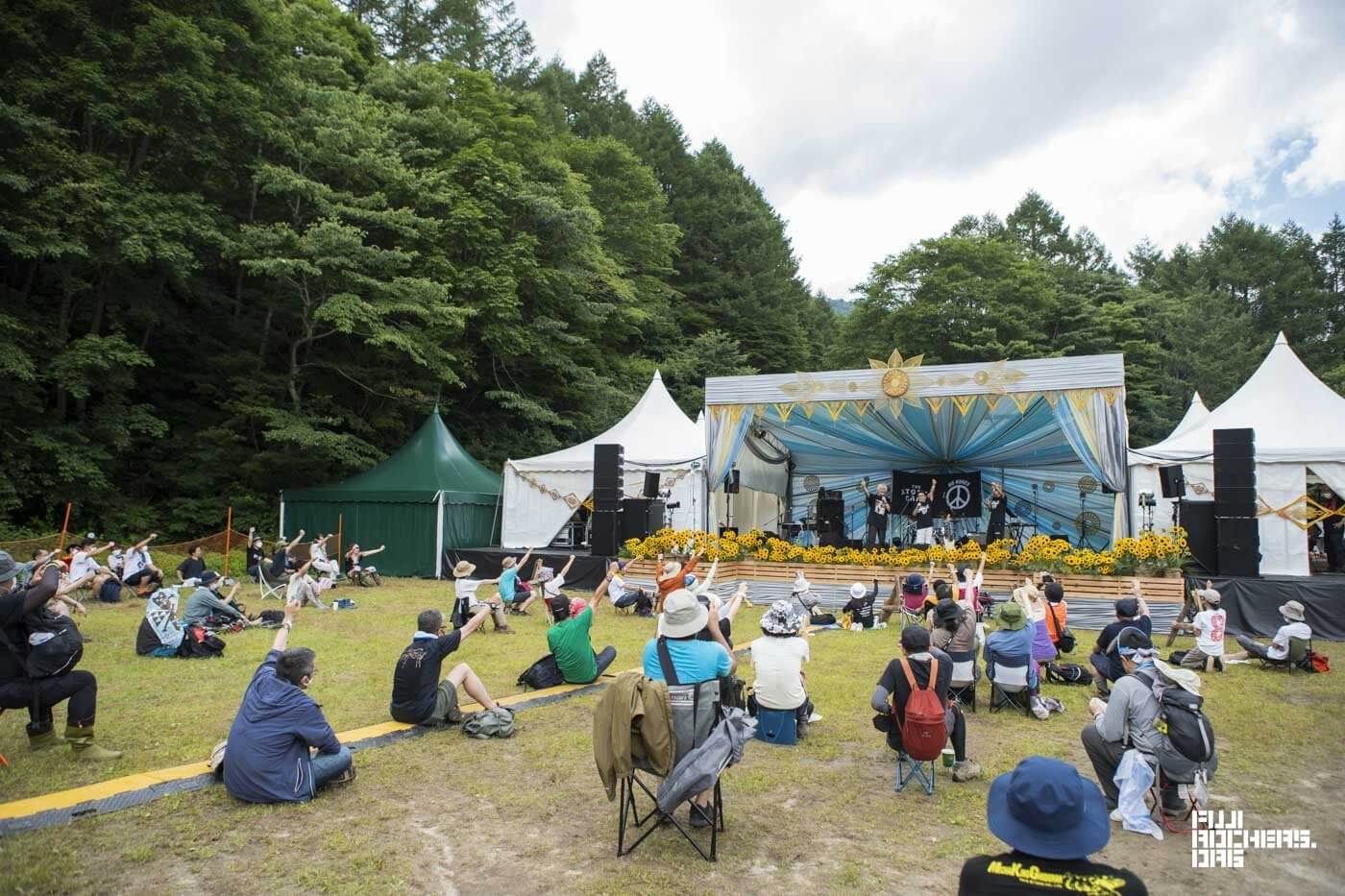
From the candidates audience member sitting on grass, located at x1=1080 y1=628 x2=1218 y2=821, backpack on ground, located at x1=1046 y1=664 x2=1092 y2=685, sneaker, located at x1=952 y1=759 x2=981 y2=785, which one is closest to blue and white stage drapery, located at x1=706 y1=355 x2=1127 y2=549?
backpack on ground, located at x1=1046 y1=664 x2=1092 y2=685

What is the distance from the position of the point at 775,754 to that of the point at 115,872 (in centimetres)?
362

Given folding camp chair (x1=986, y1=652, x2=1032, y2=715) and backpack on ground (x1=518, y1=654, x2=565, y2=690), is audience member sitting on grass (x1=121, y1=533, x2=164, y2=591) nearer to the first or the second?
backpack on ground (x1=518, y1=654, x2=565, y2=690)

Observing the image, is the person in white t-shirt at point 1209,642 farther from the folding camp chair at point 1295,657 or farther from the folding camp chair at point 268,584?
the folding camp chair at point 268,584

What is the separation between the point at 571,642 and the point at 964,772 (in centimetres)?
345

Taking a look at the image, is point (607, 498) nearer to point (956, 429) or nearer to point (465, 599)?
point (465, 599)

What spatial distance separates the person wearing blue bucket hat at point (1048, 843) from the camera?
1981mm

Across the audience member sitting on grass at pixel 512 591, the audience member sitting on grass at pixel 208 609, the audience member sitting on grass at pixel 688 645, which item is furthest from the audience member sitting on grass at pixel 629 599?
the audience member sitting on grass at pixel 688 645

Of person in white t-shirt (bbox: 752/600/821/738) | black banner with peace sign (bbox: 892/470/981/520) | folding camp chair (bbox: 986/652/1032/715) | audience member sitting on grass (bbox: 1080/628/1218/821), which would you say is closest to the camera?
audience member sitting on grass (bbox: 1080/628/1218/821)

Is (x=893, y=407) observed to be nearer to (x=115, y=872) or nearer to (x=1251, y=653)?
(x=1251, y=653)

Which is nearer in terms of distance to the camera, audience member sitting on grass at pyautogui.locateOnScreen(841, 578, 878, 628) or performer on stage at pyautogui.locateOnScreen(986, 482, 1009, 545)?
audience member sitting on grass at pyautogui.locateOnScreen(841, 578, 878, 628)

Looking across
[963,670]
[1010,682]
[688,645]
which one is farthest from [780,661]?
[1010,682]

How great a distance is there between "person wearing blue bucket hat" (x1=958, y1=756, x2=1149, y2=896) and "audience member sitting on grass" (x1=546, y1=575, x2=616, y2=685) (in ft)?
17.3

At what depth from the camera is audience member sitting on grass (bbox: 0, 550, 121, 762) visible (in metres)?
4.51

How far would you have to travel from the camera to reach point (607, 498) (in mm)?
14961
